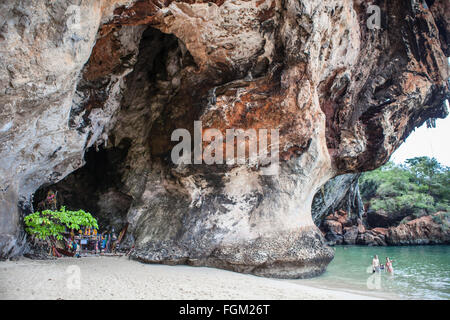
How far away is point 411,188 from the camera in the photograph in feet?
82.2

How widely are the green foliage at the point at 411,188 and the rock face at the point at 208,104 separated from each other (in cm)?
1283

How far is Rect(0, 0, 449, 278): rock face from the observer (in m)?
6.57

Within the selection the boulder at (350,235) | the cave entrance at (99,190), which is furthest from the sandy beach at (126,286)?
the boulder at (350,235)

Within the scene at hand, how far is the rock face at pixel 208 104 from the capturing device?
6570 mm

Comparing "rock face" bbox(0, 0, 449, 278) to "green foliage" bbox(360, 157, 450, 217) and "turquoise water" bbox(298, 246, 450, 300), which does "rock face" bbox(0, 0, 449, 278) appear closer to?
"turquoise water" bbox(298, 246, 450, 300)

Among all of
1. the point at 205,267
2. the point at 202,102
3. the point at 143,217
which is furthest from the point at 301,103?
the point at 143,217

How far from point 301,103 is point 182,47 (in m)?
4.04

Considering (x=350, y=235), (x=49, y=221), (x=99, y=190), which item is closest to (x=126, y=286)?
(x=49, y=221)

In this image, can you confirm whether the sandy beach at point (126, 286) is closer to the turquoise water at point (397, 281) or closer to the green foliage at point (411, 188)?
the turquoise water at point (397, 281)

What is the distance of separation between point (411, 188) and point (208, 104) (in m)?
22.5

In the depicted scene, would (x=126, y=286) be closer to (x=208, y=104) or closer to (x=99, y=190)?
(x=208, y=104)

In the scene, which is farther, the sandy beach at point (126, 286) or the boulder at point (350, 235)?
the boulder at point (350, 235)

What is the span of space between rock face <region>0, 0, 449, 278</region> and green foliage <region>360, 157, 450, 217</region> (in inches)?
505

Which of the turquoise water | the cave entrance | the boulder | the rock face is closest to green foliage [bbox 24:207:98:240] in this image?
the rock face
